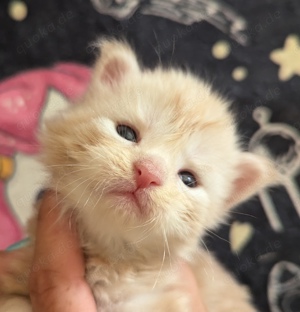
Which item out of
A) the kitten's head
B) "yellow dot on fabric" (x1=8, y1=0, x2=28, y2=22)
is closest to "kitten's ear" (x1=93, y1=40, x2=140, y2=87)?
the kitten's head

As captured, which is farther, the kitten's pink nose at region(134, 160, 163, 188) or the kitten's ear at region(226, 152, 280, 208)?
the kitten's ear at region(226, 152, 280, 208)

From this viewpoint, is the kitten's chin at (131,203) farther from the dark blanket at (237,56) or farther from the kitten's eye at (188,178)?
the dark blanket at (237,56)

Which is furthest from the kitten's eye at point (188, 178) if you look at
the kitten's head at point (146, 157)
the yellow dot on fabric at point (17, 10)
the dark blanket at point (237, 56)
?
the yellow dot on fabric at point (17, 10)

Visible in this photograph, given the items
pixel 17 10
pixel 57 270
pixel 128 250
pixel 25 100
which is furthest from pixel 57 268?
pixel 17 10

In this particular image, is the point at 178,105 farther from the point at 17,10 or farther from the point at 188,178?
the point at 17,10

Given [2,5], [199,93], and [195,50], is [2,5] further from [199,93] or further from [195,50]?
[199,93]

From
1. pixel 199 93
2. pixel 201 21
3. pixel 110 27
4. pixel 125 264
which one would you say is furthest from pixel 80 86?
pixel 125 264

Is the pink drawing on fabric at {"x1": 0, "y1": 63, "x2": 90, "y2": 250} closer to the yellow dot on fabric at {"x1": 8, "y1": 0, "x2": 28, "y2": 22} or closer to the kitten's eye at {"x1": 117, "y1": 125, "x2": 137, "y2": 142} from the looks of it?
the yellow dot on fabric at {"x1": 8, "y1": 0, "x2": 28, "y2": 22}
